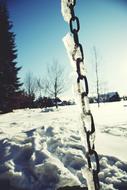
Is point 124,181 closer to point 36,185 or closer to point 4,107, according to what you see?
point 36,185

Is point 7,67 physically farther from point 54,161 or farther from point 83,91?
point 83,91

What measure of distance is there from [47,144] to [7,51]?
23.4m

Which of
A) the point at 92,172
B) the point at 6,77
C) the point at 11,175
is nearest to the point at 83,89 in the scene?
the point at 92,172

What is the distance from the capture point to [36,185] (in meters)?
5.48

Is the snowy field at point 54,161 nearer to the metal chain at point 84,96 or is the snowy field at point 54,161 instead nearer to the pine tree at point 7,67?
the metal chain at point 84,96

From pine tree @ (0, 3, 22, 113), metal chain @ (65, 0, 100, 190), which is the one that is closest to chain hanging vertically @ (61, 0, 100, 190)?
metal chain @ (65, 0, 100, 190)

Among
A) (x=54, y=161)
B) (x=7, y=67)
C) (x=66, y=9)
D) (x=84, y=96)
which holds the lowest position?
(x=54, y=161)

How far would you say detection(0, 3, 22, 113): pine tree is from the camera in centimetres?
2566

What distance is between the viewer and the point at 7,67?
27562mm

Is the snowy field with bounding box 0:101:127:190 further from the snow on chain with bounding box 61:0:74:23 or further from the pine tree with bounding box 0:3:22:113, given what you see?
the pine tree with bounding box 0:3:22:113

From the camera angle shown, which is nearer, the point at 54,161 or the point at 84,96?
the point at 84,96

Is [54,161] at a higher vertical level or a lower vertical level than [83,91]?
lower

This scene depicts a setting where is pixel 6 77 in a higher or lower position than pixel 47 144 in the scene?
higher

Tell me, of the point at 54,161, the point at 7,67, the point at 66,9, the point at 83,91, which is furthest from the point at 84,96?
the point at 7,67
